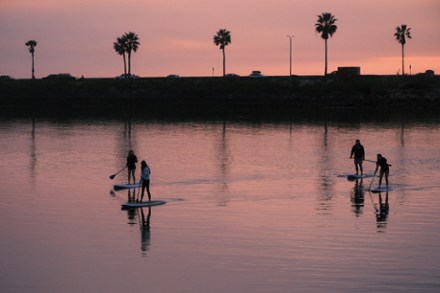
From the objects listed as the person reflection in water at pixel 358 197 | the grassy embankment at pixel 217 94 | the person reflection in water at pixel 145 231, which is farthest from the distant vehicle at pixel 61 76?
the person reflection in water at pixel 145 231

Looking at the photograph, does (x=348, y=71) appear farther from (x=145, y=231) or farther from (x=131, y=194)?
(x=145, y=231)

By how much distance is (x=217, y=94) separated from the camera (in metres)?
143

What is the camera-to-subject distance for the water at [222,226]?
22453mm

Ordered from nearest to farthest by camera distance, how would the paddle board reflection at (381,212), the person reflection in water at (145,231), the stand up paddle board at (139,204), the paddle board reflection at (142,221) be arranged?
the person reflection in water at (145,231), the paddle board reflection at (142,221), the paddle board reflection at (381,212), the stand up paddle board at (139,204)

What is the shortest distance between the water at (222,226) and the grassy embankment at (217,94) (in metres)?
77.4

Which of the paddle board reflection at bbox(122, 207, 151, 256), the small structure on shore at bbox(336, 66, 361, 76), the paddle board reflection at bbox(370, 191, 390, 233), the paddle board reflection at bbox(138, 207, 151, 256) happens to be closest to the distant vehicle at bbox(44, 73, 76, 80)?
the small structure on shore at bbox(336, 66, 361, 76)

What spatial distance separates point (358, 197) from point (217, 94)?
108m

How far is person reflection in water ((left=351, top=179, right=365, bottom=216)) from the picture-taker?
108ft

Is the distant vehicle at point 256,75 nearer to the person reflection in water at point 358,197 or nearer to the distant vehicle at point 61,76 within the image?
the distant vehicle at point 61,76

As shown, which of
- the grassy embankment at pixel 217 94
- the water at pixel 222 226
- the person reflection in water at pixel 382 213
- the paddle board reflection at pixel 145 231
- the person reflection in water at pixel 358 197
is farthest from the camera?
the grassy embankment at pixel 217 94

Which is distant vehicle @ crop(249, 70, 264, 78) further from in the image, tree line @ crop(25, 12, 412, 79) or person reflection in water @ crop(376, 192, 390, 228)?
person reflection in water @ crop(376, 192, 390, 228)

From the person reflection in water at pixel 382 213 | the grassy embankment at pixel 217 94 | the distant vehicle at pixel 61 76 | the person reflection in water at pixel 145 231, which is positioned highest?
the distant vehicle at pixel 61 76

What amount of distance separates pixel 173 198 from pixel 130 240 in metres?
8.91

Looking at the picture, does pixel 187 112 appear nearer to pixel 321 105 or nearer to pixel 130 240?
pixel 321 105
